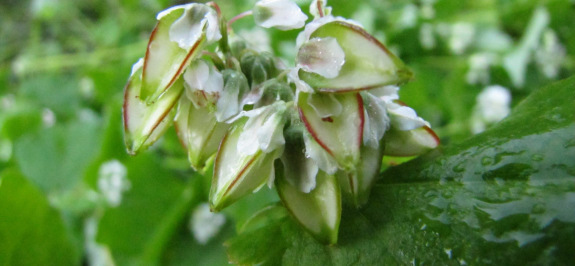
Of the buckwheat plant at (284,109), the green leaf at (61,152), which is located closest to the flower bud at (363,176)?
the buckwheat plant at (284,109)

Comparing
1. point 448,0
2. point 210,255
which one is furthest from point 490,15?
point 210,255

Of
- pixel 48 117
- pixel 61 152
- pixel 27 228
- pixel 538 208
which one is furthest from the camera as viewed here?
pixel 48 117

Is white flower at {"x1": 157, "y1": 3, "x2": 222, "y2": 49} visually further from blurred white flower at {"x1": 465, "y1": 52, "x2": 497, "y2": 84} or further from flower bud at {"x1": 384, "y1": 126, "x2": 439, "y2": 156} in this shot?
blurred white flower at {"x1": 465, "y1": 52, "x2": 497, "y2": 84}

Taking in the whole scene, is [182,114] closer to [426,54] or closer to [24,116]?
[426,54]

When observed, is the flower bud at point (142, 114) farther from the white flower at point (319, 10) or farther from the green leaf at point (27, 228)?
the green leaf at point (27, 228)

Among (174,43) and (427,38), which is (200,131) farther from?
(427,38)

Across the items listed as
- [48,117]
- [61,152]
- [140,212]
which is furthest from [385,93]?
[48,117]

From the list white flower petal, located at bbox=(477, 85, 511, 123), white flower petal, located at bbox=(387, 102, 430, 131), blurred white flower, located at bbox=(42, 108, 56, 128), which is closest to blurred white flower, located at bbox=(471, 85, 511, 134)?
white flower petal, located at bbox=(477, 85, 511, 123)
